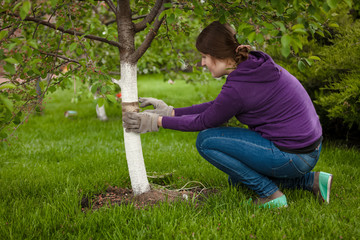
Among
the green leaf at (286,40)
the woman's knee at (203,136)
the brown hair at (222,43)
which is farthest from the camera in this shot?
the woman's knee at (203,136)

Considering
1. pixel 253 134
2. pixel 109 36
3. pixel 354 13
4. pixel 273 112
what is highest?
pixel 354 13

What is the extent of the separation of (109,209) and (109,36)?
4.14 feet

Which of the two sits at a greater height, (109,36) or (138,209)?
(109,36)

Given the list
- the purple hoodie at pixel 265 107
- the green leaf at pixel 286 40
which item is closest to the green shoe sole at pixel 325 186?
the purple hoodie at pixel 265 107

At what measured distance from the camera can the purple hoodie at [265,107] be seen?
7.01 ft

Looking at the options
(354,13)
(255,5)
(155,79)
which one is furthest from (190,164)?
(155,79)

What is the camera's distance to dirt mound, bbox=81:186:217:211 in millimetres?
2504

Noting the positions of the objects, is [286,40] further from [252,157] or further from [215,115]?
[252,157]

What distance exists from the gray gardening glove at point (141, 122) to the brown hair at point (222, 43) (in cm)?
61

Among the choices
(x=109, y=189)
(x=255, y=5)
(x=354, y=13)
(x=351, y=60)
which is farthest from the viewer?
(x=354, y=13)

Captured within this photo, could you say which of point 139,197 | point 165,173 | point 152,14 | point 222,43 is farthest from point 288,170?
point 152,14

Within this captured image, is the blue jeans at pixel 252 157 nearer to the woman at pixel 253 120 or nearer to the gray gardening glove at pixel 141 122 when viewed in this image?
the woman at pixel 253 120

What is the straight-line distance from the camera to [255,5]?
2002 mm

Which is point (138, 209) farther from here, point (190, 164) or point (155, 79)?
point (155, 79)
